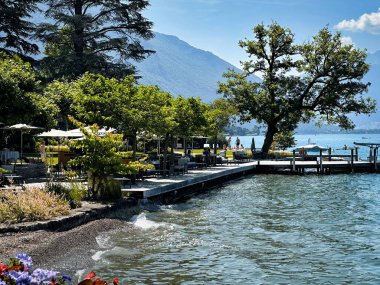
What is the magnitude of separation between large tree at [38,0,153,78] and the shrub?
2655cm

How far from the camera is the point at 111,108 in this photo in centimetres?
2452

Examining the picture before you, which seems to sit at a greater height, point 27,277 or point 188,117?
point 188,117

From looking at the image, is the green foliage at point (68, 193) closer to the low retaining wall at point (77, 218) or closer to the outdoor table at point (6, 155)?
the low retaining wall at point (77, 218)

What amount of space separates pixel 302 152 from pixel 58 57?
25.8 m

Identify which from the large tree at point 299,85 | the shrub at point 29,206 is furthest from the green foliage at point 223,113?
the shrub at point 29,206

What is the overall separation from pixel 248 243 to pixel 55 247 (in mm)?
5383

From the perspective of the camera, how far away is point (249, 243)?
1462cm

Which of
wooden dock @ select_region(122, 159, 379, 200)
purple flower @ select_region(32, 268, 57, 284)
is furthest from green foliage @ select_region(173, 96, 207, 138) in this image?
purple flower @ select_region(32, 268, 57, 284)

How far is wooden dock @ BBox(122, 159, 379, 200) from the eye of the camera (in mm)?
21558

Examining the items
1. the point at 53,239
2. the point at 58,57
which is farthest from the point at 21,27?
the point at 53,239

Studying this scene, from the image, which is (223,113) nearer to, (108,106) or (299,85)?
(299,85)

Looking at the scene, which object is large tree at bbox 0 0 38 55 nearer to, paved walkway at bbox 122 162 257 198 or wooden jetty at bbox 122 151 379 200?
wooden jetty at bbox 122 151 379 200

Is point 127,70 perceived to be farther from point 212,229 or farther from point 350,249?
point 350,249

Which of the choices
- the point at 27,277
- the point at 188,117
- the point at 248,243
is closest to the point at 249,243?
the point at 248,243
